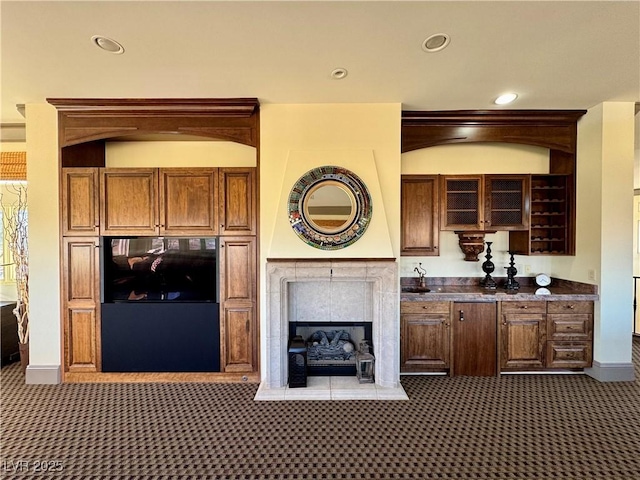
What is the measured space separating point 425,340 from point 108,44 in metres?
3.86

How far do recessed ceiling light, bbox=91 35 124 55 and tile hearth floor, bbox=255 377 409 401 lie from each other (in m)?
3.11

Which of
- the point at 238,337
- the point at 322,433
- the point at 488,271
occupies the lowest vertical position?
the point at 322,433

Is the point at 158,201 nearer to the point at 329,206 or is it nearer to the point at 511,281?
the point at 329,206

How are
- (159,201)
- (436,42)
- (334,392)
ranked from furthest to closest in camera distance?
(159,201)
(334,392)
(436,42)

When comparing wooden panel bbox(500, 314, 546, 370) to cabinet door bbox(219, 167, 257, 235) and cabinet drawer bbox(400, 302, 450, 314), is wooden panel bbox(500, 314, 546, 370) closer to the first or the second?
cabinet drawer bbox(400, 302, 450, 314)

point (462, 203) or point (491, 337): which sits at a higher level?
point (462, 203)

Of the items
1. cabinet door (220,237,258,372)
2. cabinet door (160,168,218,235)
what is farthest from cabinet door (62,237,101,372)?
cabinet door (220,237,258,372)

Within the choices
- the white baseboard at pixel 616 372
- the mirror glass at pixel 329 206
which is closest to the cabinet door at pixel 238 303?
the mirror glass at pixel 329 206

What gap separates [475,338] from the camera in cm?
339

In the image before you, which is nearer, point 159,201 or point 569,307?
point 159,201

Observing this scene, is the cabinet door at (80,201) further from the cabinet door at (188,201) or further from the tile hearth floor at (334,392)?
the tile hearth floor at (334,392)

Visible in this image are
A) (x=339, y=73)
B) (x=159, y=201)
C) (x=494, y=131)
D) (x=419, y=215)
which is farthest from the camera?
(x=419, y=215)

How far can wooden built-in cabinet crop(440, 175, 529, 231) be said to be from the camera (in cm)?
360

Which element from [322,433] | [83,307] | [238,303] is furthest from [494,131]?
[83,307]
